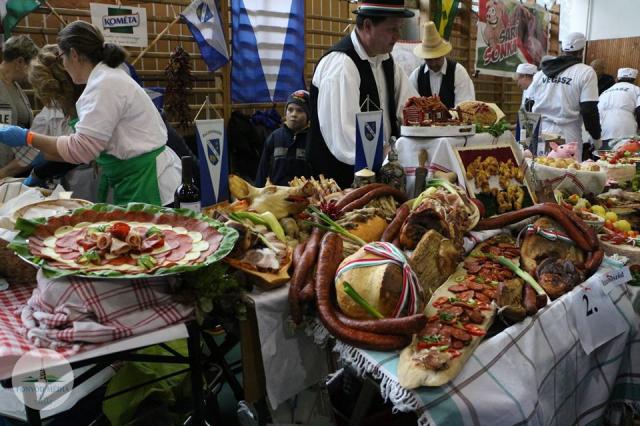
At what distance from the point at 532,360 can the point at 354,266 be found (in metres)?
0.54

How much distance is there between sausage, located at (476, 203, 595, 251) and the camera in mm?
1799

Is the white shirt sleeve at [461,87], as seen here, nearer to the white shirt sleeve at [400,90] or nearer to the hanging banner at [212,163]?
the white shirt sleeve at [400,90]

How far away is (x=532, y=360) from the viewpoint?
1351mm

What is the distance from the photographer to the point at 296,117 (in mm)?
3826

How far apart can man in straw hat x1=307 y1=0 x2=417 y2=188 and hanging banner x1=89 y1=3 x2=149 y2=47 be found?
2770 millimetres

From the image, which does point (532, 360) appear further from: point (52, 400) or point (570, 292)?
point (52, 400)

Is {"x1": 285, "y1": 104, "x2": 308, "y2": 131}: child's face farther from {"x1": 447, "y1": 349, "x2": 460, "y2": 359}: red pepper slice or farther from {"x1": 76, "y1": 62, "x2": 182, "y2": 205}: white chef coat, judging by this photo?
{"x1": 447, "y1": 349, "x2": 460, "y2": 359}: red pepper slice

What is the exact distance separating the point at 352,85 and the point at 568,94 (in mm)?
3539

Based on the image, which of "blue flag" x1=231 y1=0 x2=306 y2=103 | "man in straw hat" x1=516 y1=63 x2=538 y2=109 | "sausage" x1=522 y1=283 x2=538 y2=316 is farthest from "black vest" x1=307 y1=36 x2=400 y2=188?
"man in straw hat" x1=516 y1=63 x2=538 y2=109

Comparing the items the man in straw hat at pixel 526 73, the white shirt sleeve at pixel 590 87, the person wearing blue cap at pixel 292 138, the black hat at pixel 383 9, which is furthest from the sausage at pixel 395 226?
the man in straw hat at pixel 526 73

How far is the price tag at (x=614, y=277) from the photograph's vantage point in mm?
1695

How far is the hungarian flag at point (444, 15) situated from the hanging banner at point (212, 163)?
21.0ft

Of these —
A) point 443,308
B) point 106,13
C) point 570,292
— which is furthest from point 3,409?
point 106,13

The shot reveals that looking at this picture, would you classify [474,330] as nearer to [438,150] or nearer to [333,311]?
[333,311]
